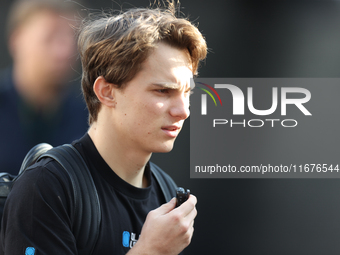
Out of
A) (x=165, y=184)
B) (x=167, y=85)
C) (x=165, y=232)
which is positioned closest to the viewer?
(x=165, y=232)

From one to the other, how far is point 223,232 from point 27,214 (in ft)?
7.06

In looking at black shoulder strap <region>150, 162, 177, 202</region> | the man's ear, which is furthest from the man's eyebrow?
black shoulder strap <region>150, 162, 177, 202</region>

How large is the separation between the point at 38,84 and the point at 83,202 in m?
1.88

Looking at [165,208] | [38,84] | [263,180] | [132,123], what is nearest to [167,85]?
[132,123]

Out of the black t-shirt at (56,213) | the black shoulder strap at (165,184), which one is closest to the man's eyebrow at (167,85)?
the black t-shirt at (56,213)

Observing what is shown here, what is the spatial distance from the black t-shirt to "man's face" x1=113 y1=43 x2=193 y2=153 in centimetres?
19

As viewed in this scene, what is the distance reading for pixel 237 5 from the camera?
9.78ft

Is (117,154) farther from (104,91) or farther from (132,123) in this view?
(104,91)

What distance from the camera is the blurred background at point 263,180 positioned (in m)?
2.96

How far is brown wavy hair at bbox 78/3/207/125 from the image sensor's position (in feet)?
4.72

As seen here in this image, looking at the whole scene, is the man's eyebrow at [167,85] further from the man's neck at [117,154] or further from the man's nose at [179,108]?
the man's neck at [117,154]

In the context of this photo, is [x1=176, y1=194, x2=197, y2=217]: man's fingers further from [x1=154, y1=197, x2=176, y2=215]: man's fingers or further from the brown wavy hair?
the brown wavy hair

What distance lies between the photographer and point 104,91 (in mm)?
1503

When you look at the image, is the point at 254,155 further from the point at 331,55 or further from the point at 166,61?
the point at 166,61
